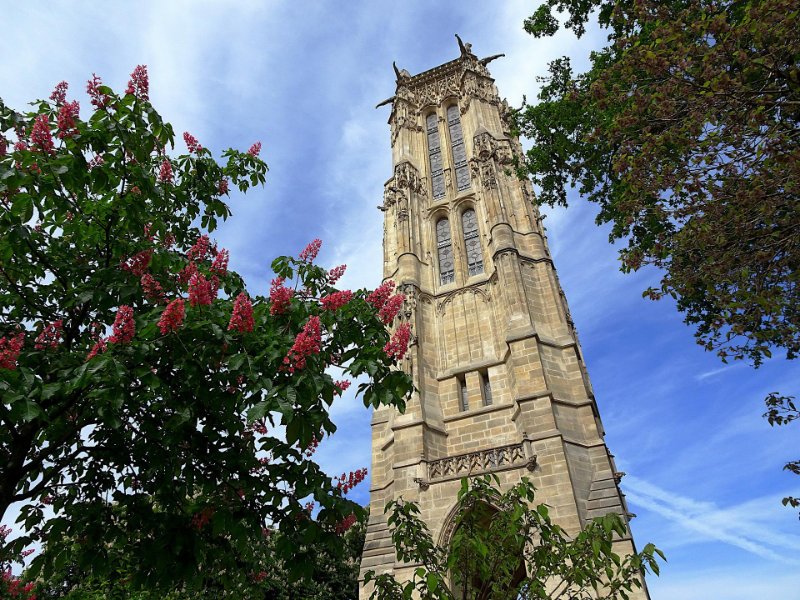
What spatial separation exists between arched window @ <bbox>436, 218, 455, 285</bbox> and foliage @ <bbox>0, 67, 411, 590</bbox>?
16.3 meters

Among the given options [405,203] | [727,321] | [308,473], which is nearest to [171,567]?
[308,473]

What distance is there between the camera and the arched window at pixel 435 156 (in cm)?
2584

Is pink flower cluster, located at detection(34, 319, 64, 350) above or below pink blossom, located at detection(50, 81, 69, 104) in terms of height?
below

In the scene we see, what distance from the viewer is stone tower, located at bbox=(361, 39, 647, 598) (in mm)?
14562

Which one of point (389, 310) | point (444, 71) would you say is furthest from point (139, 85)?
point (444, 71)

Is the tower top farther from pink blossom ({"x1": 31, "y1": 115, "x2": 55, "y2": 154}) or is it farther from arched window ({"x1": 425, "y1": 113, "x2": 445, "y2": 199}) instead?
pink blossom ({"x1": 31, "y1": 115, "x2": 55, "y2": 154})

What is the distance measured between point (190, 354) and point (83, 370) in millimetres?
759

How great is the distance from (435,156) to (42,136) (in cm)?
2398

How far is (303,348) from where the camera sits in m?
4.24

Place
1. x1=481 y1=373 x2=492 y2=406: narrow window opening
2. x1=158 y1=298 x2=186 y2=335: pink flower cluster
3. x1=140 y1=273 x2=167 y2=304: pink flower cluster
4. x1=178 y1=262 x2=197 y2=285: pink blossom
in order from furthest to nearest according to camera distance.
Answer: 1. x1=481 y1=373 x2=492 y2=406: narrow window opening
2. x1=178 y1=262 x2=197 y2=285: pink blossom
3. x1=140 y1=273 x2=167 y2=304: pink flower cluster
4. x1=158 y1=298 x2=186 y2=335: pink flower cluster

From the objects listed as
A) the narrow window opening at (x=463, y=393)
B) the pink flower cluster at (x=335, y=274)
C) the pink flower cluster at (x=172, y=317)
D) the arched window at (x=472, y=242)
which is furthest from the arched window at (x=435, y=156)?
the pink flower cluster at (x=172, y=317)

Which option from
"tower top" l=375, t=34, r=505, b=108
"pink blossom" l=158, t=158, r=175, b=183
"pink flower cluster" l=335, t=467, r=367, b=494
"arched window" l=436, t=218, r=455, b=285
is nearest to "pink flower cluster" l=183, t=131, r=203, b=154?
"pink blossom" l=158, t=158, r=175, b=183

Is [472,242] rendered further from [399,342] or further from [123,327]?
[123,327]

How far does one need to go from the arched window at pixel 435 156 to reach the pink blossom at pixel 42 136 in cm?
2129
